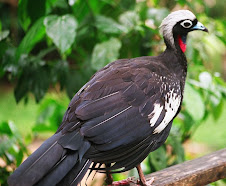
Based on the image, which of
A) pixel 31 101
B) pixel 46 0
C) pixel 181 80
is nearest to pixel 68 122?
pixel 181 80

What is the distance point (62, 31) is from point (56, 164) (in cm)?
82

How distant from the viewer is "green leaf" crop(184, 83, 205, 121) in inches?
91.2

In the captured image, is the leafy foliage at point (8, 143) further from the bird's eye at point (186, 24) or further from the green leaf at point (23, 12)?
the bird's eye at point (186, 24)

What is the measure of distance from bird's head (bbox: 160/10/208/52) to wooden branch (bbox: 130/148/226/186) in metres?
0.62

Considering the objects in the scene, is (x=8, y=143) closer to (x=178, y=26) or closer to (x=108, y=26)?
(x=108, y=26)

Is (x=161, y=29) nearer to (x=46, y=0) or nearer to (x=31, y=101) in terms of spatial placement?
(x=46, y=0)

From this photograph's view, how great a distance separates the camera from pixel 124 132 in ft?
5.88

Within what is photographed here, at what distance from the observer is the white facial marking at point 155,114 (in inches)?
75.0

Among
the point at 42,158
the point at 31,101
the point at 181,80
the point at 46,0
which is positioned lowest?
the point at 31,101

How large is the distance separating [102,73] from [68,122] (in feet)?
1.09

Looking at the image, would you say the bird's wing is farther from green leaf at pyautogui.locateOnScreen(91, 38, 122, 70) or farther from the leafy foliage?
the leafy foliage

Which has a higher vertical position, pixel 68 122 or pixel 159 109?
pixel 68 122

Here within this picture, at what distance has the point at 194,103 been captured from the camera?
2346mm

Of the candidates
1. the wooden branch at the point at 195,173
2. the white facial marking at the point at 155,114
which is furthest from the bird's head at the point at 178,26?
the wooden branch at the point at 195,173
